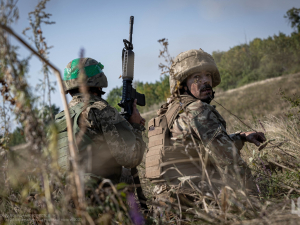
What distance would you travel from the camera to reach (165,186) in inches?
111

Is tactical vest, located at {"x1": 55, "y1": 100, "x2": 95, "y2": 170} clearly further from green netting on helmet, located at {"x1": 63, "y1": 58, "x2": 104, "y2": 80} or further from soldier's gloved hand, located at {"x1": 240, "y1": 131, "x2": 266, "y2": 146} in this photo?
soldier's gloved hand, located at {"x1": 240, "y1": 131, "x2": 266, "y2": 146}

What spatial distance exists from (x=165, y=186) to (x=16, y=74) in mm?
1898

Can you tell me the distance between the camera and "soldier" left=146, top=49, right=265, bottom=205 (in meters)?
2.57

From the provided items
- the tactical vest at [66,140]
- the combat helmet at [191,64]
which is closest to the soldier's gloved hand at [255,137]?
the combat helmet at [191,64]

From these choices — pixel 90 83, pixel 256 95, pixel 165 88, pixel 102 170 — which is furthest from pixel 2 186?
pixel 165 88

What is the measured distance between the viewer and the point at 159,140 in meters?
2.91

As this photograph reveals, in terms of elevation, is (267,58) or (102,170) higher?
(267,58)

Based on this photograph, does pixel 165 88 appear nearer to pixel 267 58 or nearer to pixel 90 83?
pixel 267 58

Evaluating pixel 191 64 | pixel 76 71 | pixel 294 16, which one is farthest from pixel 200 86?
pixel 294 16

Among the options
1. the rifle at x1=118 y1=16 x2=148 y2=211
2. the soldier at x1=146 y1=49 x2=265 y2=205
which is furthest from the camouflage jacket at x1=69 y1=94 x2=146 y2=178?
the rifle at x1=118 y1=16 x2=148 y2=211

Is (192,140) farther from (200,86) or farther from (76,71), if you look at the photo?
(76,71)

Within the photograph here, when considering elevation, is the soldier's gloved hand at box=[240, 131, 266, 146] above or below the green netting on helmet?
below

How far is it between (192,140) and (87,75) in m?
1.66

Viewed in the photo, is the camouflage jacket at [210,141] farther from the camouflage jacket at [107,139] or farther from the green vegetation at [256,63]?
the green vegetation at [256,63]
